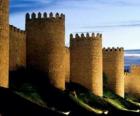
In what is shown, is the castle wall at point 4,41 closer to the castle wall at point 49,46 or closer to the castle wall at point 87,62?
the castle wall at point 49,46

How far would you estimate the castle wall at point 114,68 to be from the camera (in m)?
39.5

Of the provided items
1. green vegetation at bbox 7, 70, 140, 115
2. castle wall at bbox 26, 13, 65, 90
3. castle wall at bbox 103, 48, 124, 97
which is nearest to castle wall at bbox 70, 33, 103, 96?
green vegetation at bbox 7, 70, 140, 115

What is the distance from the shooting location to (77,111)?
27297mm

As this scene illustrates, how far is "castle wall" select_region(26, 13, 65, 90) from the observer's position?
29609 millimetres

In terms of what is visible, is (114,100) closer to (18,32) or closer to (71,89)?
(71,89)

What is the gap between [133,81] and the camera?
46.0 metres

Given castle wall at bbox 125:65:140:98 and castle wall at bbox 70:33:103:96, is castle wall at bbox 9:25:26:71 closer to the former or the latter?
castle wall at bbox 70:33:103:96

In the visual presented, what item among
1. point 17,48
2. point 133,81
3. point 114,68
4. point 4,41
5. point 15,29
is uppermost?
point 15,29

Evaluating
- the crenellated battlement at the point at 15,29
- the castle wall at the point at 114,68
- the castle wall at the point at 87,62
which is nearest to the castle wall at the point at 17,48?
the crenellated battlement at the point at 15,29

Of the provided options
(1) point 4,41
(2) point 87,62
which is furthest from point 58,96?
(1) point 4,41

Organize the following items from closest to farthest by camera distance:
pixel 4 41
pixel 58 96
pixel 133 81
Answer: pixel 4 41 < pixel 58 96 < pixel 133 81

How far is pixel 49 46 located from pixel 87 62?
16.9 feet

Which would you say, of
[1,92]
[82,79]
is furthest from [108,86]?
[1,92]

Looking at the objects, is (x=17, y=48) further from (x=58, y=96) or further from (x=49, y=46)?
(x=58, y=96)
